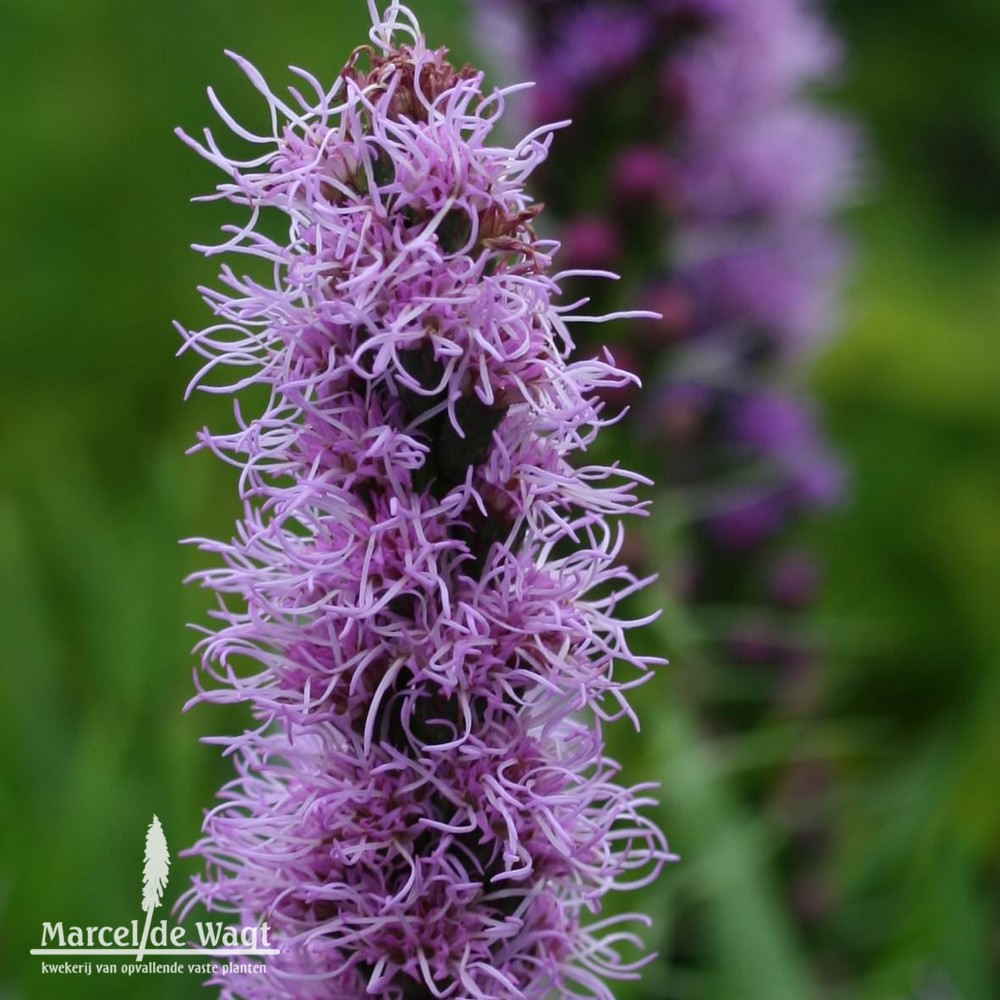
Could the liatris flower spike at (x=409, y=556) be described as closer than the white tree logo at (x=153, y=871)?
Yes

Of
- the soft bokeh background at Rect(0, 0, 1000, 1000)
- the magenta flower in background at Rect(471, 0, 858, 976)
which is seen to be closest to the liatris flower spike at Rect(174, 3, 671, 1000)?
the soft bokeh background at Rect(0, 0, 1000, 1000)

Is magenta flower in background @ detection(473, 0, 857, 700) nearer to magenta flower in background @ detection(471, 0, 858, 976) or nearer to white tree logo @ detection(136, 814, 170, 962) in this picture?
magenta flower in background @ detection(471, 0, 858, 976)

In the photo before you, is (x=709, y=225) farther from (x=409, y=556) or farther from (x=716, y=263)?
(x=409, y=556)

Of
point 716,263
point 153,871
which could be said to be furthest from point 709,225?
point 153,871

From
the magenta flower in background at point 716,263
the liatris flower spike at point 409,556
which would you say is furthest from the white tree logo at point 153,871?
the magenta flower in background at point 716,263

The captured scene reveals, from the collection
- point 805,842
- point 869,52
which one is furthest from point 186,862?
point 869,52

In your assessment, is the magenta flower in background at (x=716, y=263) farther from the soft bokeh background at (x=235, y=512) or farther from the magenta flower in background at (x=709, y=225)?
the soft bokeh background at (x=235, y=512)

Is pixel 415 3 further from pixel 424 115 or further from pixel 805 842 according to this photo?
pixel 424 115
